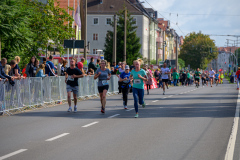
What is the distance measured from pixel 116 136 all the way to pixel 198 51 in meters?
113

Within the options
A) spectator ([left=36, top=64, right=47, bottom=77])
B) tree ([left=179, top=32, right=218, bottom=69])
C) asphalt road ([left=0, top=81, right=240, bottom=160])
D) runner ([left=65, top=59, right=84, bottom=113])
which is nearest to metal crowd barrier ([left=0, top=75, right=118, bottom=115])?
spectator ([left=36, top=64, right=47, bottom=77])

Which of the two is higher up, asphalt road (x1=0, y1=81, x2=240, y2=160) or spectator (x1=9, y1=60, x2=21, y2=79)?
spectator (x1=9, y1=60, x2=21, y2=79)

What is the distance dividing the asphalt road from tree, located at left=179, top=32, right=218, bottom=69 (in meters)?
106

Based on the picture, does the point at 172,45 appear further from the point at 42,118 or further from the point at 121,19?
the point at 42,118

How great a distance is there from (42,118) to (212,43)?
363 ft

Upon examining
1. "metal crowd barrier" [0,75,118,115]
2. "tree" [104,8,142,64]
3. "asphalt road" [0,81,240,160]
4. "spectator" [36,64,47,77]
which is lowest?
"asphalt road" [0,81,240,160]

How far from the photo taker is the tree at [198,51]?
12073cm

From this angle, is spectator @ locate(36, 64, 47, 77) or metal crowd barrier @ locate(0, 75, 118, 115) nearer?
metal crowd barrier @ locate(0, 75, 118, 115)

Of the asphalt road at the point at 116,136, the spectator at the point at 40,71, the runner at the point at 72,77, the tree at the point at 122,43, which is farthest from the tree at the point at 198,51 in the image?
the asphalt road at the point at 116,136

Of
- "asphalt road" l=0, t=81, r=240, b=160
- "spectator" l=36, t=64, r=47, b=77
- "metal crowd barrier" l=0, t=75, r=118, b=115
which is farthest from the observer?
"spectator" l=36, t=64, r=47, b=77

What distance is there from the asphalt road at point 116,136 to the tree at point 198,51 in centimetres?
10596

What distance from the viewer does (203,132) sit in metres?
11.3

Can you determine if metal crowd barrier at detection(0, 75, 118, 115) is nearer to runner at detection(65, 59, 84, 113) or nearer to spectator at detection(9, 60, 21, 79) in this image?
spectator at detection(9, 60, 21, 79)

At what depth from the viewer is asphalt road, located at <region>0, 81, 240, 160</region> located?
8.30 metres
